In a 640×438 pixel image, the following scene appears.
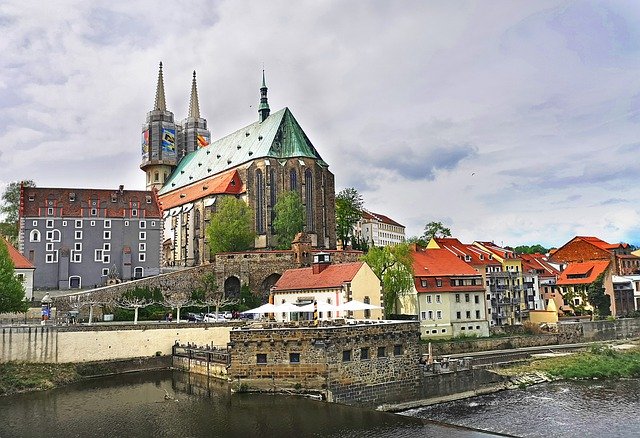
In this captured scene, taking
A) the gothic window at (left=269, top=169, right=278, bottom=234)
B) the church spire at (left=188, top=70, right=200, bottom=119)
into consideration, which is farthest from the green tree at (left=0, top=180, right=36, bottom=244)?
the church spire at (left=188, top=70, right=200, bottom=119)

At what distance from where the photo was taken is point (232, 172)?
106m

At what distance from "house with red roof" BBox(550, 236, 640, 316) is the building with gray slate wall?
54.9m

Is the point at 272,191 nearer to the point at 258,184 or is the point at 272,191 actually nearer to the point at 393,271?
the point at 258,184

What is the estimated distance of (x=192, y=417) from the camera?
117 feet

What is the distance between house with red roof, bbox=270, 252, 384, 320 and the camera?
56594 millimetres

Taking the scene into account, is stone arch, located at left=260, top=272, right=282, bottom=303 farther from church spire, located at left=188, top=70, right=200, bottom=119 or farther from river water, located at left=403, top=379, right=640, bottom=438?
church spire, located at left=188, top=70, right=200, bottom=119

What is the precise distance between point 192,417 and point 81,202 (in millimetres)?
53034

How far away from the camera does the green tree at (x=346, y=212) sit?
108m

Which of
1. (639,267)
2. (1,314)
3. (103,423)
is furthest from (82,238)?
(639,267)

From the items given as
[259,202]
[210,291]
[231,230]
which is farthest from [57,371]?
[259,202]

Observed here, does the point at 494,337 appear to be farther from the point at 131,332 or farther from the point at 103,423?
the point at 103,423

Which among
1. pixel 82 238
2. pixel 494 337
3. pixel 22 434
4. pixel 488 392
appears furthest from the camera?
pixel 82 238

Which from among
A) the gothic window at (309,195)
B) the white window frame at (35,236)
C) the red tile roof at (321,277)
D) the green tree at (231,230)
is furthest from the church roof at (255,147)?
the red tile roof at (321,277)

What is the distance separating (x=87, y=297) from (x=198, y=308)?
12346mm
